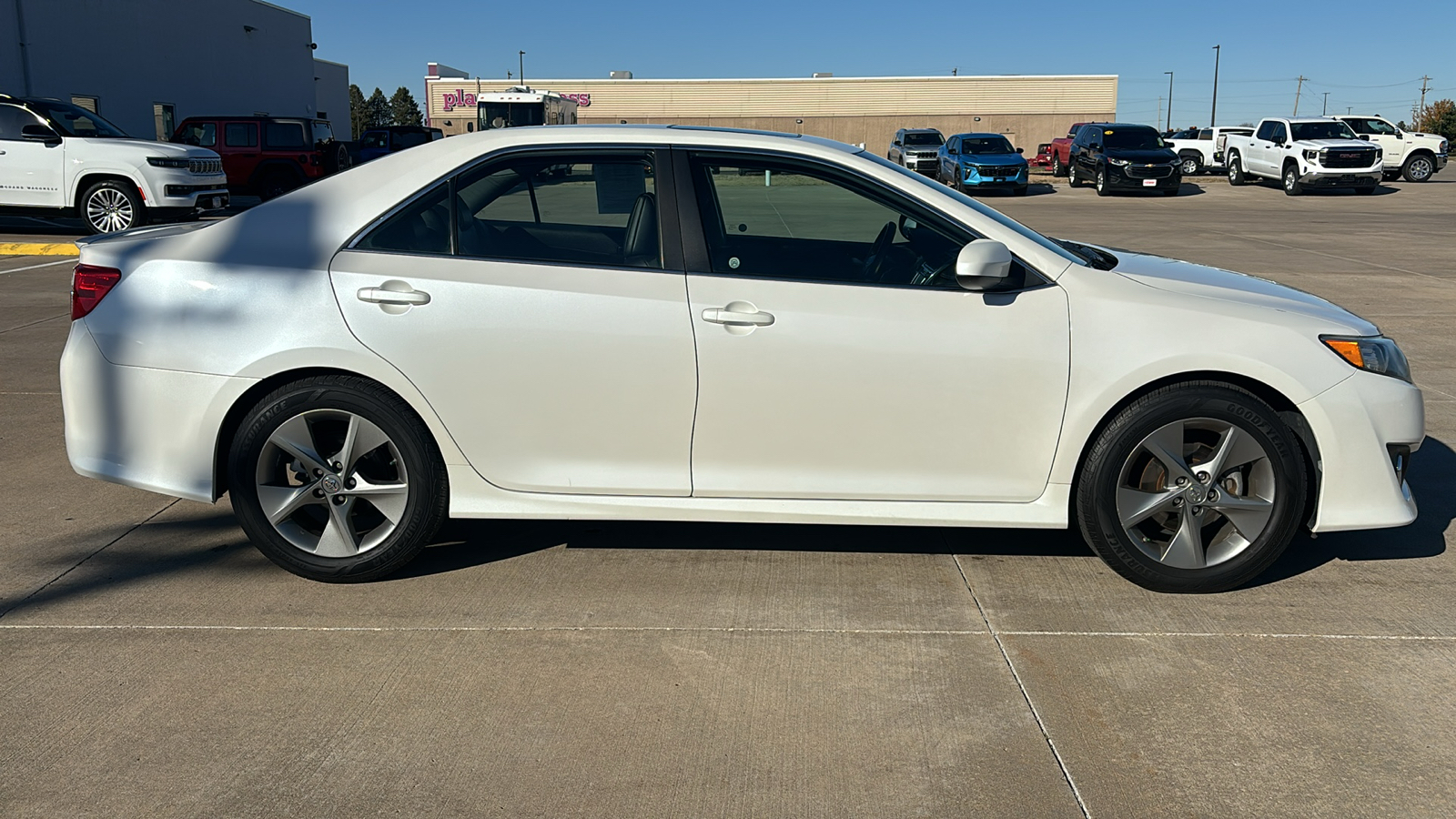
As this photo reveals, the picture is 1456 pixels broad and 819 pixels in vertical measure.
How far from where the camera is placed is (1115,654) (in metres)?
3.69

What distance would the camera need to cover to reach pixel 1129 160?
99.9ft

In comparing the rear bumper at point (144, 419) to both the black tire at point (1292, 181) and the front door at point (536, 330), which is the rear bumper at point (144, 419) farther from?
the black tire at point (1292, 181)

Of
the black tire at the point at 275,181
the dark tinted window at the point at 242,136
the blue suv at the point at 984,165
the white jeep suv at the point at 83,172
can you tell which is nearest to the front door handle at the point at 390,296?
the white jeep suv at the point at 83,172

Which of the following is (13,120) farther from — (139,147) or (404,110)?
(404,110)

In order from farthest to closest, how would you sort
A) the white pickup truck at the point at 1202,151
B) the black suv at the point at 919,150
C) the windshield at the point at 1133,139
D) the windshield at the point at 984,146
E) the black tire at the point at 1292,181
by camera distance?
the white pickup truck at the point at 1202,151 → the black suv at the point at 919,150 → the windshield at the point at 984,146 → the windshield at the point at 1133,139 → the black tire at the point at 1292,181

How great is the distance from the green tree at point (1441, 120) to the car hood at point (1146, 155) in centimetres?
4663

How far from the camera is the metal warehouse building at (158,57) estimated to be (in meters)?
26.8

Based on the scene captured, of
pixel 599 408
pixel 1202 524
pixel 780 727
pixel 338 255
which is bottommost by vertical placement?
pixel 780 727

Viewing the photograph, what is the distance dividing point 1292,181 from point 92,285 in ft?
105

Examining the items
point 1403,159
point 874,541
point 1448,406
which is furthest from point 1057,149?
point 874,541

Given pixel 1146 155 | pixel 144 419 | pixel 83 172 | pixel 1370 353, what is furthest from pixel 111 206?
pixel 1146 155

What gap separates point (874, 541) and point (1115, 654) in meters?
1.25

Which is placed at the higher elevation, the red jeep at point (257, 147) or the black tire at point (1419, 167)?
the black tire at point (1419, 167)

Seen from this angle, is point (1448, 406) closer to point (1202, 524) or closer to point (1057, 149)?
point (1202, 524)
